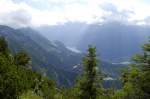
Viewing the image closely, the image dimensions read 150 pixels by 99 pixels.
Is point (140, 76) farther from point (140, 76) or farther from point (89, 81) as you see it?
point (89, 81)

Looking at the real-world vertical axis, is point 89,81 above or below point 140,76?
below

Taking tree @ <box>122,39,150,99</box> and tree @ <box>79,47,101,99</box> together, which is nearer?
tree @ <box>122,39,150,99</box>

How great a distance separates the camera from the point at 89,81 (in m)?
43.4

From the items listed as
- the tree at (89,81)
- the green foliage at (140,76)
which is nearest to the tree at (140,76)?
the green foliage at (140,76)

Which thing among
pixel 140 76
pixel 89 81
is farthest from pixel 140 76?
pixel 89 81

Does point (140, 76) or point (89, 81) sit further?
point (89, 81)

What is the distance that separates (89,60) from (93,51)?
3.84 feet

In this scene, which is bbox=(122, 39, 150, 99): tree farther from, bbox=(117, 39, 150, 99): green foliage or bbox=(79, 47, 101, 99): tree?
bbox=(79, 47, 101, 99): tree

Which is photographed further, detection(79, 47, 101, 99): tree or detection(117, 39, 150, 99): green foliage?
detection(79, 47, 101, 99): tree

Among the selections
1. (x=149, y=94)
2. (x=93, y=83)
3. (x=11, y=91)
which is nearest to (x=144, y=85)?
(x=149, y=94)

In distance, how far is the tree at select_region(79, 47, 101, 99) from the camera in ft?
142

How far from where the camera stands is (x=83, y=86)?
43.6m

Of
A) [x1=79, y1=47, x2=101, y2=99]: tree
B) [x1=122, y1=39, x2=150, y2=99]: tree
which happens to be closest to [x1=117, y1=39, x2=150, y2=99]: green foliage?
Result: [x1=122, y1=39, x2=150, y2=99]: tree

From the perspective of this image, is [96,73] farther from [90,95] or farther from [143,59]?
[143,59]
